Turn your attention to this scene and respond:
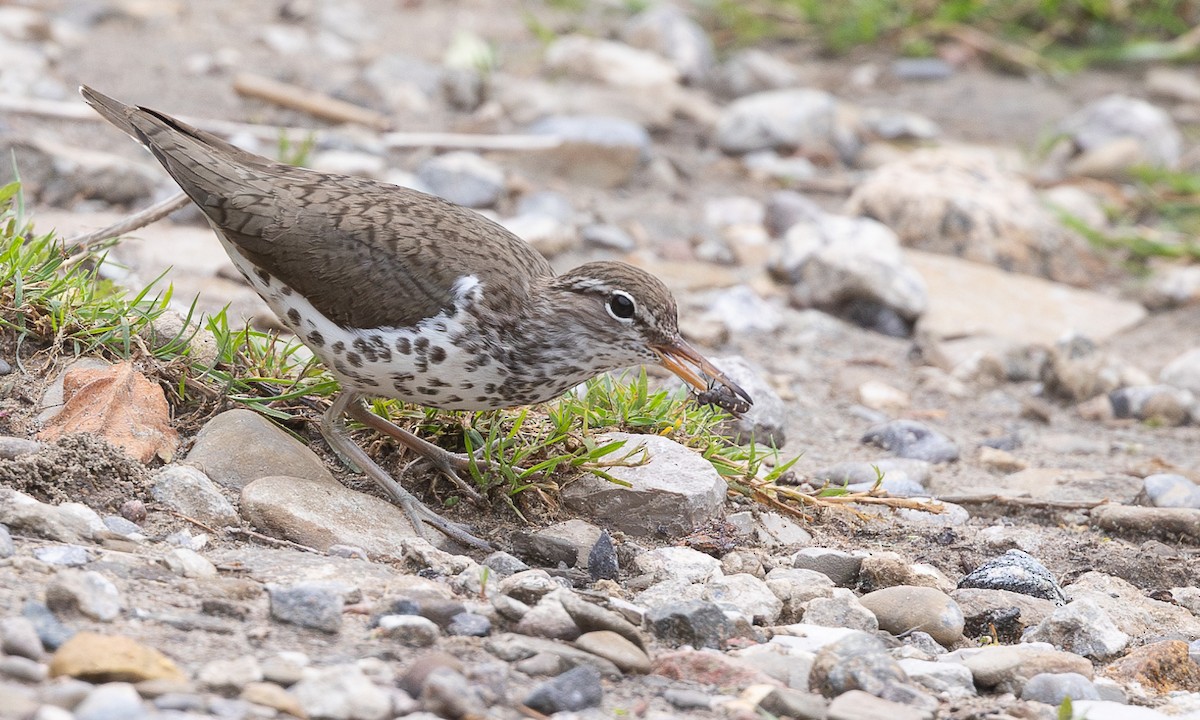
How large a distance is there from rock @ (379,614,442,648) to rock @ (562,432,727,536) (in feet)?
5.55

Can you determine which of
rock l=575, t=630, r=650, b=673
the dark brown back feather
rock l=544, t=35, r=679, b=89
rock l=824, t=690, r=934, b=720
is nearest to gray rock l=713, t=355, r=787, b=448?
the dark brown back feather

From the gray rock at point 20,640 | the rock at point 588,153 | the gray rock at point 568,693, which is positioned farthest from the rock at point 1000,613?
the rock at point 588,153

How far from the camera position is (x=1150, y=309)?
1073 centimetres

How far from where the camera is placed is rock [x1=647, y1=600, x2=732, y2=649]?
4660 mm

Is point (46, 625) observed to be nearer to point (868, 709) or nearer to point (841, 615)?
point (868, 709)

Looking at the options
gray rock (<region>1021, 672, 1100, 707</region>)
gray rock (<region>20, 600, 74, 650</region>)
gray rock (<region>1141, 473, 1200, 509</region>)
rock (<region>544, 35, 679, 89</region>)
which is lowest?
gray rock (<region>1141, 473, 1200, 509</region>)

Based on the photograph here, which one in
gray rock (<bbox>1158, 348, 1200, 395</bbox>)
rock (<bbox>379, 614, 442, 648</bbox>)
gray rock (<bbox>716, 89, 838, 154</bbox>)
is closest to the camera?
rock (<bbox>379, 614, 442, 648</bbox>)

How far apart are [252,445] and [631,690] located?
7.07 ft

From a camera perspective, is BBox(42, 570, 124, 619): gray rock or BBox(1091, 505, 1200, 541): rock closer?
BBox(42, 570, 124, 619): gray rock

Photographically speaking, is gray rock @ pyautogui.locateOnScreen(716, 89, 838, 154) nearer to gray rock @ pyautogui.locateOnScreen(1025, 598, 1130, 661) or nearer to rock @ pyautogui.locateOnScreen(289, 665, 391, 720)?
gray rock @ pyautogui.locateOnScreen(1025, 598, 1130, 661)

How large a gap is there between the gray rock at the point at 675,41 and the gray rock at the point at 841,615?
365 inches

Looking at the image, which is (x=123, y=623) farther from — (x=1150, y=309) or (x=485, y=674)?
(x=1150, y=309)

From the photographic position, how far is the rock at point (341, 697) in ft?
12.0

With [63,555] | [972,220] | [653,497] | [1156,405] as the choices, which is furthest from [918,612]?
[972,220]
